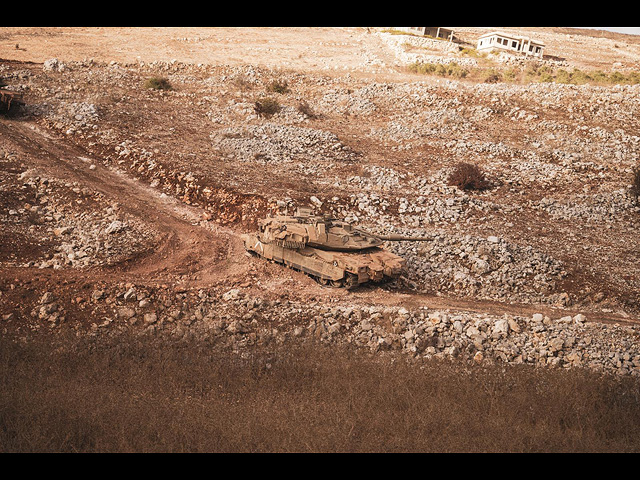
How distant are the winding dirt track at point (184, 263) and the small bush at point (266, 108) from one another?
9.81m

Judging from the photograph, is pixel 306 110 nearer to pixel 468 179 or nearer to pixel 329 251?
pixel 468 179

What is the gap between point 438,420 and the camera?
9609mm

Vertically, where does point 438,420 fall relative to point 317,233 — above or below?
below

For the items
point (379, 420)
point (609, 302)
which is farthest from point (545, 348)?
point (379, 420)

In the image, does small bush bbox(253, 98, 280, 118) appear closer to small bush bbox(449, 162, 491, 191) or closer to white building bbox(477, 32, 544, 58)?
small bush bbox(449, 162, 491, 191)

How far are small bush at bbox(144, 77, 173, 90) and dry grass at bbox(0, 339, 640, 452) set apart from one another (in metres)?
23.1

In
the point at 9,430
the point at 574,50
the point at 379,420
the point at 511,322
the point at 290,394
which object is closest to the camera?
the point at 9,430

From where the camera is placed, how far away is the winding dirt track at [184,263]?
1482cm

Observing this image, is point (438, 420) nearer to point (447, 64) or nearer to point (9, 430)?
point (9, 430)

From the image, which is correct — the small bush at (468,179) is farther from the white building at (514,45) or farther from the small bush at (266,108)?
the white building at (514,45)

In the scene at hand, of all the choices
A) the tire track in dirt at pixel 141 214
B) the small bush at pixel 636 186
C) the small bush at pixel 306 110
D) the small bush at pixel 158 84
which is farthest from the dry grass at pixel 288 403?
the small bush at pixel 158 84

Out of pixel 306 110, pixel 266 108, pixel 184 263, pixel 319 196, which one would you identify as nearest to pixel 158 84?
pixel 266 108

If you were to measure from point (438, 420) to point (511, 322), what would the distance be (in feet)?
16.3

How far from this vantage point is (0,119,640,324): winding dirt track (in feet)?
48.6
